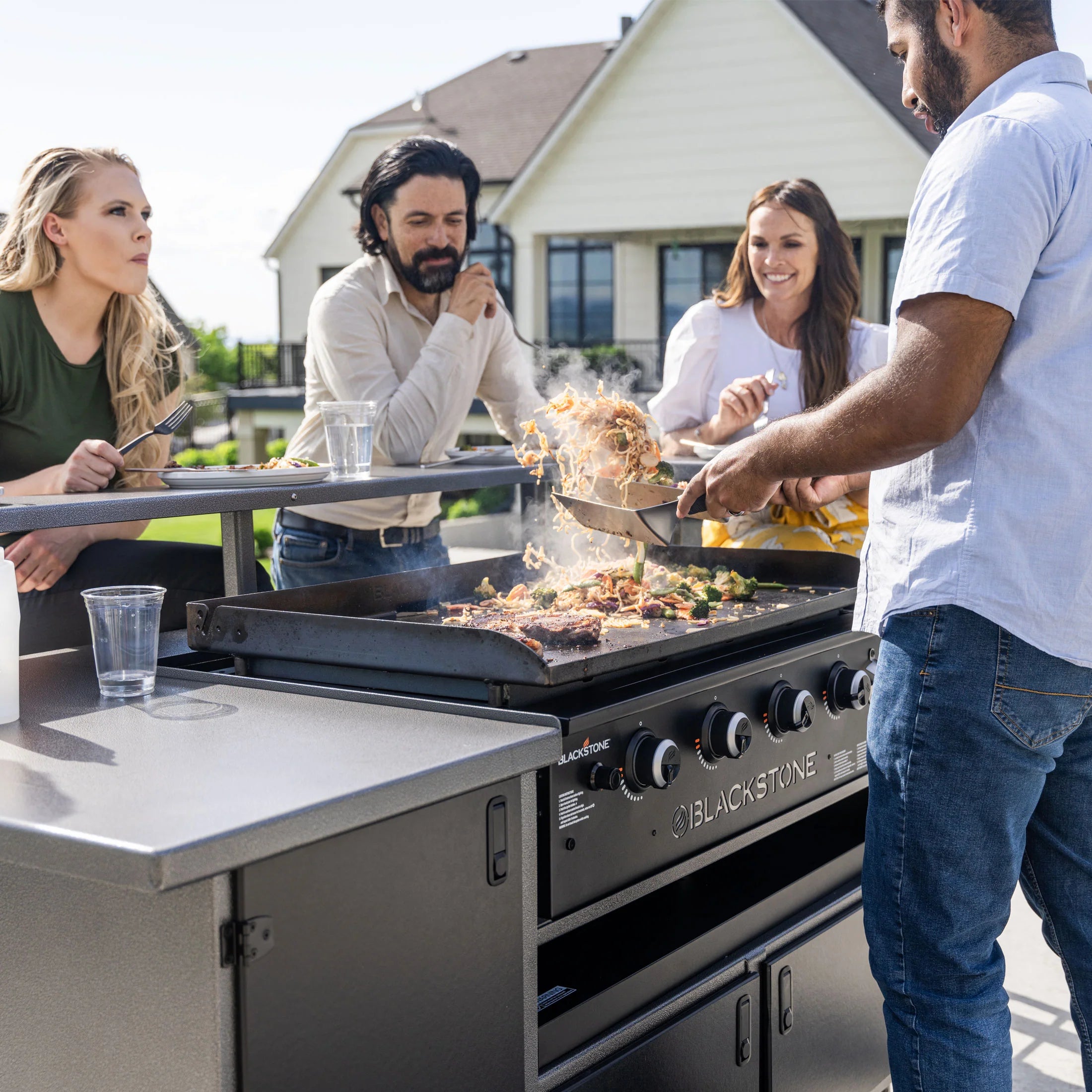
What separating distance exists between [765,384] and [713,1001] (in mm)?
1556

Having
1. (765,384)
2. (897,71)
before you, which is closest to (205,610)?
(765,384)

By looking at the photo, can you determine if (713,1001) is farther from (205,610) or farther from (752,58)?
(752,58)

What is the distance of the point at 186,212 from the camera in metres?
91.6

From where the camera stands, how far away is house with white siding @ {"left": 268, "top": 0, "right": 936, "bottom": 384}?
15.4 m

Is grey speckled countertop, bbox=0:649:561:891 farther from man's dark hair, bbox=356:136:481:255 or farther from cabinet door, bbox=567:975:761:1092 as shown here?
man's dark hair, bbox=356:136:481:255

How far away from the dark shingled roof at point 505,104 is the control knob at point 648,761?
19.4 metres

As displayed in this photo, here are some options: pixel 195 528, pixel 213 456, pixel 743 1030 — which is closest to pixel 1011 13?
pixel 743 1030

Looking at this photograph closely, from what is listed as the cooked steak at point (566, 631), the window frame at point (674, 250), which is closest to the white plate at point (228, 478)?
the cooked steak at point (566, 631)

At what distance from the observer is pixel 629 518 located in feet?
7.89

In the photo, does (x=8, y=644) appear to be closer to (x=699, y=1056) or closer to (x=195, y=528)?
(x=699, y=1056)

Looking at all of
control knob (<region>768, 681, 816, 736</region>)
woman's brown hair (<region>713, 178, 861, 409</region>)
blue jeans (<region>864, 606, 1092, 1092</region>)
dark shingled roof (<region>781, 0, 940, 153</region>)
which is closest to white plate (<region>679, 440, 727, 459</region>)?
woman's brown hair (<region>713, 178, 861, 409</region>)

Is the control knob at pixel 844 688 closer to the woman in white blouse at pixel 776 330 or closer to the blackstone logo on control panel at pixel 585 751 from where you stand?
the blackstone logo on control panel at pixel 585 751

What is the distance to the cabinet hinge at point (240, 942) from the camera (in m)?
1.27

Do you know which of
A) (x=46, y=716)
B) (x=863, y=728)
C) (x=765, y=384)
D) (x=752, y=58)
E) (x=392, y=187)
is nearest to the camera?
(x=46, y=716)
